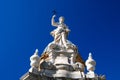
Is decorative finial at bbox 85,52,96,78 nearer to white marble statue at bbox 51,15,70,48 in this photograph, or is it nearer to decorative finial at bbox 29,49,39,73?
white marble statue at bbox 51,15,70,48

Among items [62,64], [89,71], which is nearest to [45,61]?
[62,64]

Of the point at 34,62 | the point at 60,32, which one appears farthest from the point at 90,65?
the point at 60,32

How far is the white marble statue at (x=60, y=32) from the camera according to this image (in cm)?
3272

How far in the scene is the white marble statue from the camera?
32.7m

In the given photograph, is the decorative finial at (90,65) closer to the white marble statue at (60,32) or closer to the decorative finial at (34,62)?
the white marble statue at (60,32)

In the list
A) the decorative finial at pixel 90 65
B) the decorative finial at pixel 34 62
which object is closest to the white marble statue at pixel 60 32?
the decorative finial at pixel 90 65

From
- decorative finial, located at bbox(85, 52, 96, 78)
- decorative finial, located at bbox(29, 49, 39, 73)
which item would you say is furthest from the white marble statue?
decorative finial, located at bbox(29, 49, 39, 73)

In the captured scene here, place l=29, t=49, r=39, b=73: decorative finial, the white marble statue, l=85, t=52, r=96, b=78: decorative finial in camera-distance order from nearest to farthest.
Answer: l=29, t=49, r=39, b=73: decorative finial → l=85, t=52, r=96, b=78: decorative finial → the white marble statue

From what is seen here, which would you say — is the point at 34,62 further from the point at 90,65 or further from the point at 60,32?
the point at 60,32

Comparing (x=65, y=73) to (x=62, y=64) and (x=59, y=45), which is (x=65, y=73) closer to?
(x=62, y=64)

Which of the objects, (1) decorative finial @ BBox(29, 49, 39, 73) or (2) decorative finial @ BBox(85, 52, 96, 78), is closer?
(1) decorative finial @ BBox(29, 49, 39, 73)

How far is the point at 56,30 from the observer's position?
33.8 meters

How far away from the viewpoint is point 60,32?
1314 inches

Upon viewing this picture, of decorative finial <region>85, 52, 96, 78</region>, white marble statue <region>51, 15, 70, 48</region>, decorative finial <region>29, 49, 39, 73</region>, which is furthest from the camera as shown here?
white marble statue <region>51, 15, 70, 48</region>
